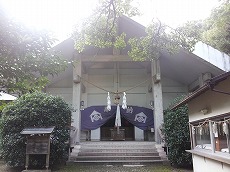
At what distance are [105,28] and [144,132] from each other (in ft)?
28.9

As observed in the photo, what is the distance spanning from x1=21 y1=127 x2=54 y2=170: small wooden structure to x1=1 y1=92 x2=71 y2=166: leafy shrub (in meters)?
0.50

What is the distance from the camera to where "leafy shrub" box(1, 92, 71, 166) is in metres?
8.30

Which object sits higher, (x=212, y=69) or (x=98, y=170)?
(x=212, y=69)

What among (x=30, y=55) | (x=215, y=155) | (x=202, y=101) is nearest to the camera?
(x=30, y=55)

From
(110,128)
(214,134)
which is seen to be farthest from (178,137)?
(110,128)

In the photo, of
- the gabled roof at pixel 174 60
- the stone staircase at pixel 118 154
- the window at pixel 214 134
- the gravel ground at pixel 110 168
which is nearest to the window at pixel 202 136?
the window at pixel 214 134

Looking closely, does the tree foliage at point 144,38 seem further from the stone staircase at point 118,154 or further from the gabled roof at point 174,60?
the stone staircase at point 118,154

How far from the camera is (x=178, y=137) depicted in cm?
892

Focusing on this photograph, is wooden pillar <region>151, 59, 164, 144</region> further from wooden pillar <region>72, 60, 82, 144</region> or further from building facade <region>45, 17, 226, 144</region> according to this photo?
wooden pillar <region>72, 60, 82, 144</region>

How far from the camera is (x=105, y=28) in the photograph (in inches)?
336

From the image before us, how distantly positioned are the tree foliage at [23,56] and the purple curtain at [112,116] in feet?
31.7

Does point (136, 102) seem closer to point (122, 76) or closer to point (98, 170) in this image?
point (122, 76)

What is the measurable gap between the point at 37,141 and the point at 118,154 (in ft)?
12.5

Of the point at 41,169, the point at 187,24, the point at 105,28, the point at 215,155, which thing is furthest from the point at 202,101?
the point at 41,169
